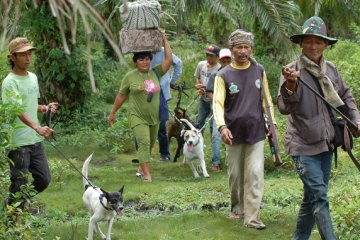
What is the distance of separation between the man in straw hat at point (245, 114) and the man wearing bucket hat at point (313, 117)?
4.05 ft

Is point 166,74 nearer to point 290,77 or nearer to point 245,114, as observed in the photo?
point 245,114

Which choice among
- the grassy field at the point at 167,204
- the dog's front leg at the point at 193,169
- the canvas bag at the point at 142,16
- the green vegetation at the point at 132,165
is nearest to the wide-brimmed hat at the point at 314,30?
the green vegetation at the point at 132,165

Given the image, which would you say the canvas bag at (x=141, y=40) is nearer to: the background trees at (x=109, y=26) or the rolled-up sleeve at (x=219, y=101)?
the background trees at (x=109, y=26)

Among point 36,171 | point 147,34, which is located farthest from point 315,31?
point 147,34

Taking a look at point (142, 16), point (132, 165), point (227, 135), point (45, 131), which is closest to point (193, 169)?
point (132, 165)

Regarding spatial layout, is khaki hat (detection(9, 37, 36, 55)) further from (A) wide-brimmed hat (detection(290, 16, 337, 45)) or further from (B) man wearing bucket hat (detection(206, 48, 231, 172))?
(B) man wearing bucket hat (detection(206, 48, 231, 172))

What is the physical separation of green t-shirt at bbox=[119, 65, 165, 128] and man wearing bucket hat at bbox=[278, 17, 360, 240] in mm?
4093

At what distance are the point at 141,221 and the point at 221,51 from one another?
3.49m

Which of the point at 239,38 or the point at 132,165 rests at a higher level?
the point at 239,38

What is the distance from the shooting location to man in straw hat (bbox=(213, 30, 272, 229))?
7590 millimetres

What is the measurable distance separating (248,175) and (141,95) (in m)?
2.99

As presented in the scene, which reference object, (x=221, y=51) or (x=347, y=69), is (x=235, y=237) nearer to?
(x=221, y=51)

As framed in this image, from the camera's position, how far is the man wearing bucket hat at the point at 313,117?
20.2ft

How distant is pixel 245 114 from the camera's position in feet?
25.0
